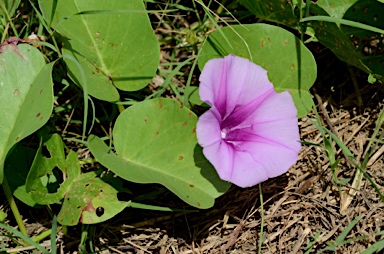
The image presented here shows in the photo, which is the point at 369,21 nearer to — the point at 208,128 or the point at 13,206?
the point at 208,128

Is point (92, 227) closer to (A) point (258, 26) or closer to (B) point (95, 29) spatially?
(B) point (95, 29)

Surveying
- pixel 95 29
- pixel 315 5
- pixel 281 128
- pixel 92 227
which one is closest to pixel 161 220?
pixel 92 227

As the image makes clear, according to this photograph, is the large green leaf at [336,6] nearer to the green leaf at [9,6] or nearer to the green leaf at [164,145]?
the green leaf at [164,145]

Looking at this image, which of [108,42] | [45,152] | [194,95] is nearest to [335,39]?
[194,95]

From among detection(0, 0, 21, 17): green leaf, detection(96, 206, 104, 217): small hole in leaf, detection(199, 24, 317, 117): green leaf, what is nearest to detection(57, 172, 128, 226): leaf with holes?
detection(96, 206, 104, 217): small hole in leaf

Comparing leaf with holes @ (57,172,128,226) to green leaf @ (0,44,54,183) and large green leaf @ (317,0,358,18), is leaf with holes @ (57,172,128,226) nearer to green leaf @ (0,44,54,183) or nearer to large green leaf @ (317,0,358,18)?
green leaf @ (0,44,54,183)

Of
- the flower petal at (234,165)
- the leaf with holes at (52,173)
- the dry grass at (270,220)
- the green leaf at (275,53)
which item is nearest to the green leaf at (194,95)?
the green leaf at (275,53)
